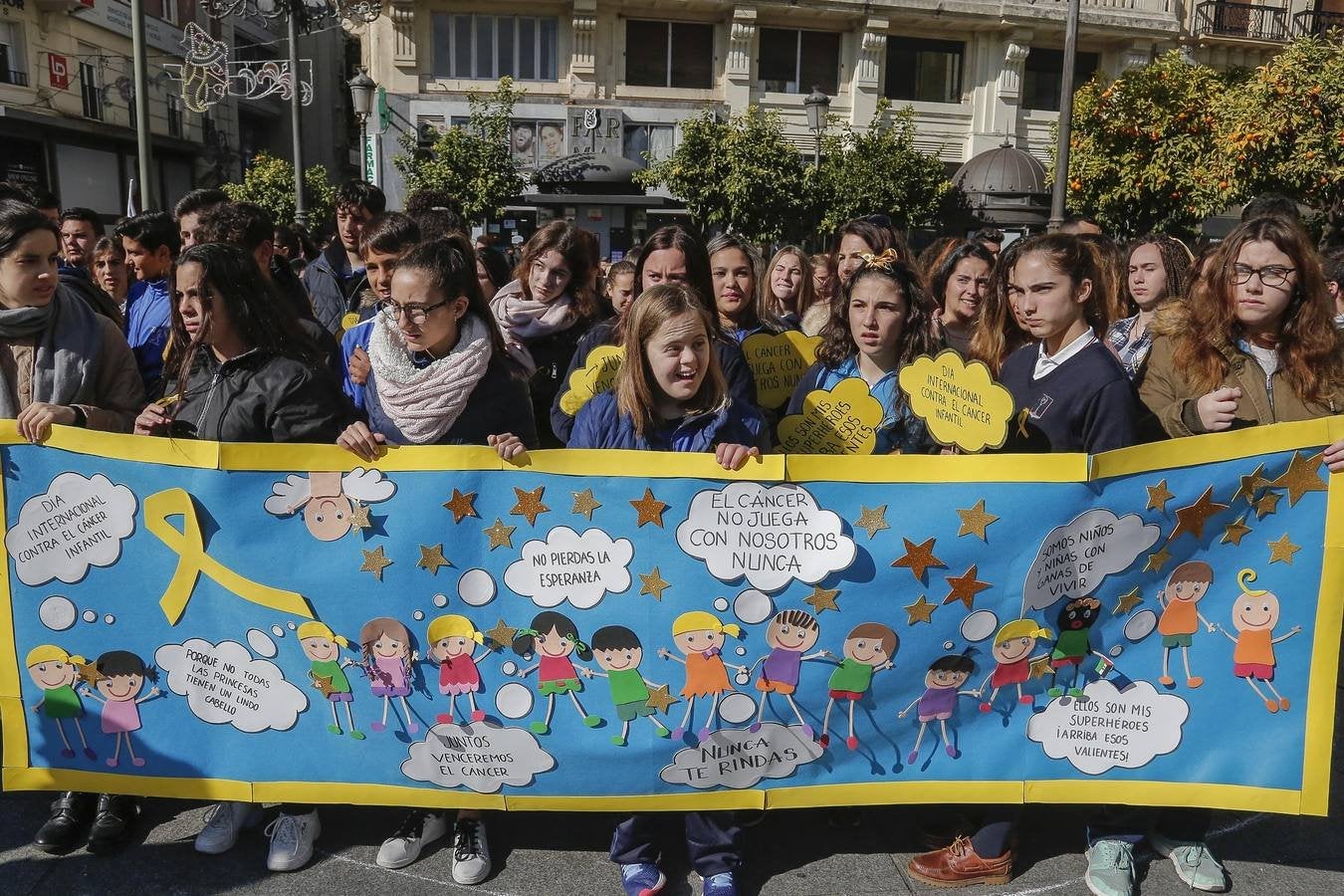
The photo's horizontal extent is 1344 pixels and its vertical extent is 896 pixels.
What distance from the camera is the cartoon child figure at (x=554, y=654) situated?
276cm

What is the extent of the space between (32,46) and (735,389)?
2360cm

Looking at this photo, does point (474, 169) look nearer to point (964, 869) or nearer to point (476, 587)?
point (476, 587)

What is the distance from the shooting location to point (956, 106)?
990 inches

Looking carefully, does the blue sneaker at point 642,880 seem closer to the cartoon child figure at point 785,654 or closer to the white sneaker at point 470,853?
the white sneaker at point 470,853

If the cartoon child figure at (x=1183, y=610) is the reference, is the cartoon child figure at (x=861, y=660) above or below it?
below

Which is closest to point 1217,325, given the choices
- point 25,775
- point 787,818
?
point 787,818

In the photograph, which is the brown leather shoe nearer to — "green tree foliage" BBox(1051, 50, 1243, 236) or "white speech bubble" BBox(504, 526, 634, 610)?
"white speech bubble" BBox(504, 526, 634, 610)

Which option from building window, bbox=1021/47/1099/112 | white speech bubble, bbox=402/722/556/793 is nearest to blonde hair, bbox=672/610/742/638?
white speech bubble, bbox=402/722/556/793

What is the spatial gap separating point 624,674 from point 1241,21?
1240 inches

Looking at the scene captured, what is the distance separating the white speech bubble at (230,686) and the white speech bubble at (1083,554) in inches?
84.9

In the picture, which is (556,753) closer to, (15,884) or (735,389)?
(735,389)

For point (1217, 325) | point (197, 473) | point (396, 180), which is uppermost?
point (396, 180)

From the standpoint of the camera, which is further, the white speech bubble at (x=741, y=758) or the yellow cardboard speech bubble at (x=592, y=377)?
the yellow cardboard speech bubble at (x=592, y=377)

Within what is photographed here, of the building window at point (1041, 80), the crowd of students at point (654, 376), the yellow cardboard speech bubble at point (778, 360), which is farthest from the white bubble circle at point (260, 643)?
the building window at point (1041, 80)
